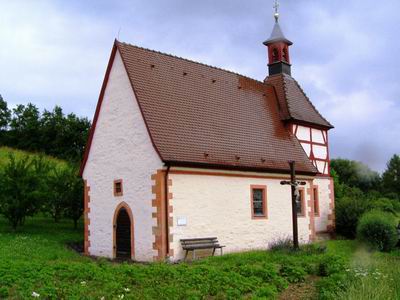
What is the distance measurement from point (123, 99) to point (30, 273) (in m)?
10.2

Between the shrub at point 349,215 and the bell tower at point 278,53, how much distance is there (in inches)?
323

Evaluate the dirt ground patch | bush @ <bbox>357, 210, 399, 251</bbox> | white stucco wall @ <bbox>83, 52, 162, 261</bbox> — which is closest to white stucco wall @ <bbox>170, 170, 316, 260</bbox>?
white stucco wall @ <bbox>83, 52, 162, 261</bbox>

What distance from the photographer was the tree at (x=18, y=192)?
2094 centimetres

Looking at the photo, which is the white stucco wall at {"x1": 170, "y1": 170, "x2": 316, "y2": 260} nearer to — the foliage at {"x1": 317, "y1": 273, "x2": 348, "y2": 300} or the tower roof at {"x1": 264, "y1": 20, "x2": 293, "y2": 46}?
the foliage at {"x1": 317, "y1": 273, "x2": 348, "y2": 300}

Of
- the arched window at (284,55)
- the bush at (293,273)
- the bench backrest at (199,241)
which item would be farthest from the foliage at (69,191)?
→ the bush at (293,273)

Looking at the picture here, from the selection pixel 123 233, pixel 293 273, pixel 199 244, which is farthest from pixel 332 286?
pixel 123 233

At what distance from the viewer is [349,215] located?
26.3 metres

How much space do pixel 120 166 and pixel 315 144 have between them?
1171cm

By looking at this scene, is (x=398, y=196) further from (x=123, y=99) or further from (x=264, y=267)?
(x=264, y=267)

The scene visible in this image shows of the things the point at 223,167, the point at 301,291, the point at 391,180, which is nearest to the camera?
the point at 301,291

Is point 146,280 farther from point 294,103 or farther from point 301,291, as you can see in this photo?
point 294,103

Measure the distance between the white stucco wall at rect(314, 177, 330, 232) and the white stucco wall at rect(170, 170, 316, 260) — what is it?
5.34m

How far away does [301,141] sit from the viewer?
82.7 feet

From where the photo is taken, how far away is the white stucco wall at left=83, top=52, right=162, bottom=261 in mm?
17531
